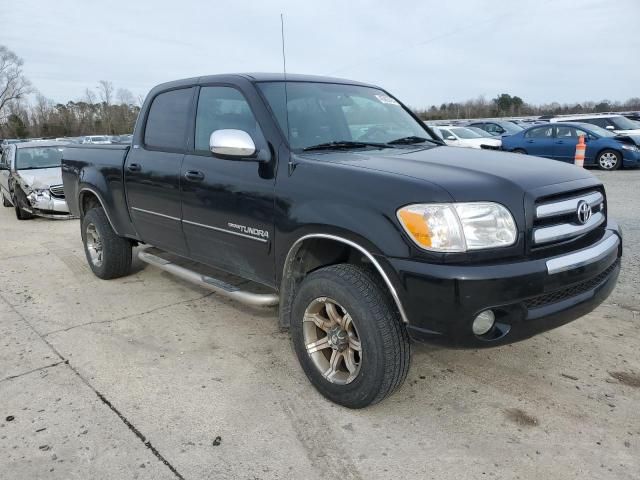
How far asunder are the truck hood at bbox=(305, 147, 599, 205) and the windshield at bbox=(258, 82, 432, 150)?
263 millimetres

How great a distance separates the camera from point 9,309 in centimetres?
460

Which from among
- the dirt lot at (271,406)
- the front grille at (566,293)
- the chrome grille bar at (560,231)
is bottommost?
the dirt lot at (271,406)

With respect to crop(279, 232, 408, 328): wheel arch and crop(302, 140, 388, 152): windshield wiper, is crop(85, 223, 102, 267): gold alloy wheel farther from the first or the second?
crop(302, 140, 388, 152): windshield wiper

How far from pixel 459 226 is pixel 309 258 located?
1082mm

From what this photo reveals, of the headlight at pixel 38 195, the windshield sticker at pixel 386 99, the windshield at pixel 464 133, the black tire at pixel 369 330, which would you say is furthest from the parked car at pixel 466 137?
the black tire at pixel 369 330

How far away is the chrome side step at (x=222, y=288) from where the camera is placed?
333 centimetres

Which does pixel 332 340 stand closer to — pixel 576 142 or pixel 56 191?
pixel 56 191

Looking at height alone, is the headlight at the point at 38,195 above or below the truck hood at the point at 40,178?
below

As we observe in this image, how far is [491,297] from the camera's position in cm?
235

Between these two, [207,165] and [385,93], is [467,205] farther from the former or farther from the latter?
[385,93]

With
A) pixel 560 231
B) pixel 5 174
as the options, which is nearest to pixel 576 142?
pixel 560 231

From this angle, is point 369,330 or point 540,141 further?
point 540,141

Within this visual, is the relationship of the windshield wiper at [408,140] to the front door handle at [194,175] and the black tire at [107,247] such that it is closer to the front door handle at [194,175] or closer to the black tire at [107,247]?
the front door handle at [194,175]

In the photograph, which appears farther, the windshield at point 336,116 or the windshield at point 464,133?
the windshield at point 464,133
